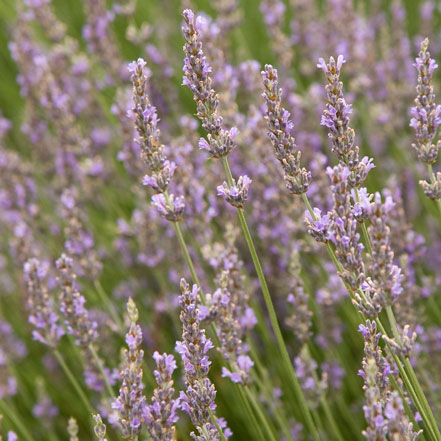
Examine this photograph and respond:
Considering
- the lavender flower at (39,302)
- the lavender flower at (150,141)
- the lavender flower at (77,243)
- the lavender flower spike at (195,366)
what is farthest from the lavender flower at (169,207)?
the lavender flower at (77,243)

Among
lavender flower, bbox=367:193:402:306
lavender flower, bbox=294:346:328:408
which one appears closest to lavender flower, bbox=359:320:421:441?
lavender flower, bbox=367:193:402:306

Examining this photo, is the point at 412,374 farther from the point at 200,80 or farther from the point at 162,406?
the point at 200,80

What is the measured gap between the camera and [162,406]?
1698 millimetres

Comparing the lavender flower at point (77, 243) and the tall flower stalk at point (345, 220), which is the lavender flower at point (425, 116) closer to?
the tall flower stalk at point (345, 220)

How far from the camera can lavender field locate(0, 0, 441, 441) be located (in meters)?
1.73

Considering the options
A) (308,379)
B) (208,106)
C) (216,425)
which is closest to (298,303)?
(308,379)

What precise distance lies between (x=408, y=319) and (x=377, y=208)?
94 cm

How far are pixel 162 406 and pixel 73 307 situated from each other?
650 millimetres

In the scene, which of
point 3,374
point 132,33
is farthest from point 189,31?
point 3,374

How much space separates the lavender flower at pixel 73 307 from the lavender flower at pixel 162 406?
59 centimetres

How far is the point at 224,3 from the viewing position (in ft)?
11.8

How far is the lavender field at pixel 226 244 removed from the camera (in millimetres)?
1730

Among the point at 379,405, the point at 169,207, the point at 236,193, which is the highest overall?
the point at 169,207

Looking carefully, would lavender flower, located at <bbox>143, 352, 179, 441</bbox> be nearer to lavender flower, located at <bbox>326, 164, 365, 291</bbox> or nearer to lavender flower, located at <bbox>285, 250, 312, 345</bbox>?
lavender flower, located at <bbox>326, 164, 365, 291</bbox>
